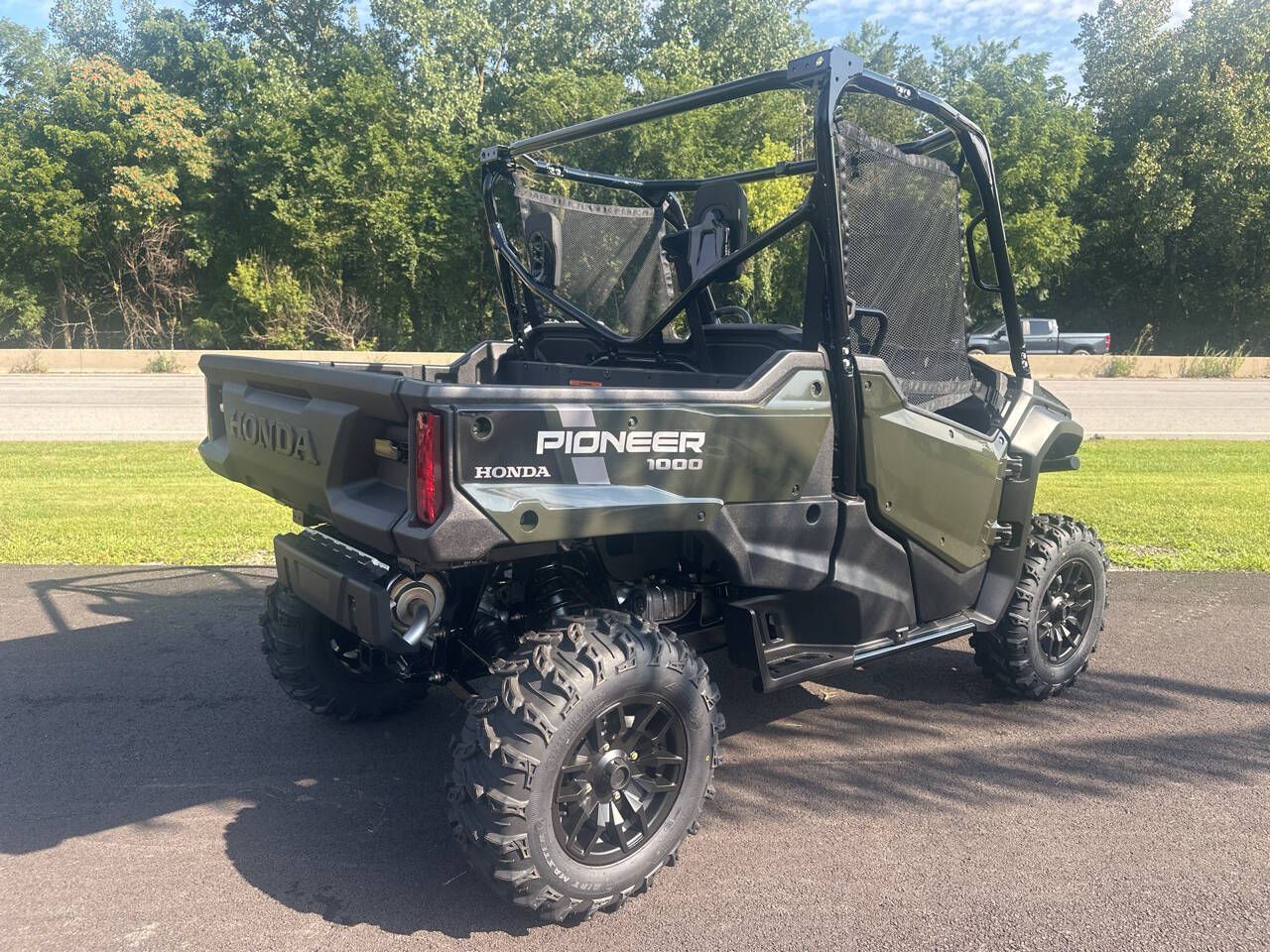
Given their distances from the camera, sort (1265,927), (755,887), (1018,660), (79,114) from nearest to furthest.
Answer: (1265,927) < (755,887) < (1018,660) < (79,114)

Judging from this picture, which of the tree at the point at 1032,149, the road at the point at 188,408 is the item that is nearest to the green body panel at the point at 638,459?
the road at the point at 188,408

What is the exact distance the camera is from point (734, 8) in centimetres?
4341

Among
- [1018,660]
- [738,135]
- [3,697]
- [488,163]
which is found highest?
[738,135]

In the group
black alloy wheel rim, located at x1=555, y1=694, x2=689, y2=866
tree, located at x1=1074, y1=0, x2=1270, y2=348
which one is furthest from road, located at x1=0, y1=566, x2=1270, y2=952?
tree, located at x1=1074, y1=0, x2=1270, y2=348

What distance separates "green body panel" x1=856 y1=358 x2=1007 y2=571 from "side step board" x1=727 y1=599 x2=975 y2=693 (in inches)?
16.7

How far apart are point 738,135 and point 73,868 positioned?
95.0 ft

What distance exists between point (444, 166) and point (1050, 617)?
3273 cm

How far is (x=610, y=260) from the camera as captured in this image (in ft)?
14.7

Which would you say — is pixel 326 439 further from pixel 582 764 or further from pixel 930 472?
pixel 930 472

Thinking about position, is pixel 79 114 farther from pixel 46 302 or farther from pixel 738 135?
pixel 738 135

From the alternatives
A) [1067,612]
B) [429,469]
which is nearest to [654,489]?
[429,469]

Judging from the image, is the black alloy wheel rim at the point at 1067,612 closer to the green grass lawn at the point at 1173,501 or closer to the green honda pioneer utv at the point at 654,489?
the green honda pioneer utv at the point at 654,489

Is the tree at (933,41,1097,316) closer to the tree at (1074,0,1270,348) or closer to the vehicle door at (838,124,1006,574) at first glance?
the tree at (1074,0,1270,348)

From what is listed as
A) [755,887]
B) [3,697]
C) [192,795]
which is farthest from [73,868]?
[755,887]
